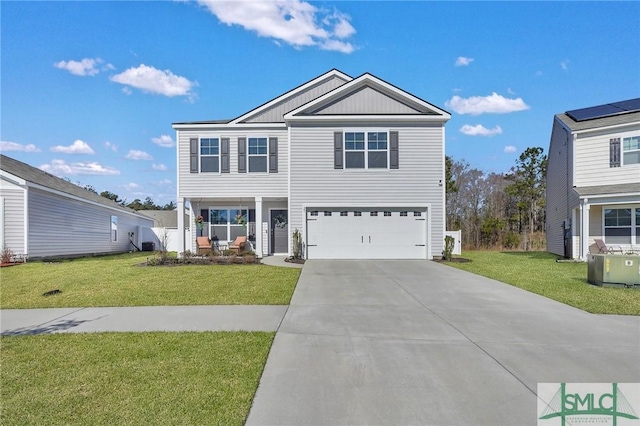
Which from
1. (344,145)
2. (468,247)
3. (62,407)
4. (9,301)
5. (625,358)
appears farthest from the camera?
(468,247)

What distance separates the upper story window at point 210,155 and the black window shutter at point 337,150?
526 cm

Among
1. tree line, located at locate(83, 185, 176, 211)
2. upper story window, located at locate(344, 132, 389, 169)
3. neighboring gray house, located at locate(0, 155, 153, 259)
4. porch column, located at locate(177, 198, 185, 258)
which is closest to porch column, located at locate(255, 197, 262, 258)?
porch column, located at locate(177, 198, 185, 258)

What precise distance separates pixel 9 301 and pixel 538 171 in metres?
33.8

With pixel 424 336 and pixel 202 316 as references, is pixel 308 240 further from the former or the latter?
pixel 424 336

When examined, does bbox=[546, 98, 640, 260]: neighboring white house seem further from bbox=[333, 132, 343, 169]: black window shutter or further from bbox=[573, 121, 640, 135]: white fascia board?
bbox=[333, 132, 343, 169]: black window shutter

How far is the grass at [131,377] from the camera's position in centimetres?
345

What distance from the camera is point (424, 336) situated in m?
5.88

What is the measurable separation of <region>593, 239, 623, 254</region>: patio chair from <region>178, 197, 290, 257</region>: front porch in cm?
1318

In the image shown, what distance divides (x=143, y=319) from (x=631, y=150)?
19.2m

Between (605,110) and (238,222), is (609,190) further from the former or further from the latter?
(238,222)

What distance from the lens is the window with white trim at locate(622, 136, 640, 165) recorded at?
16422 mm

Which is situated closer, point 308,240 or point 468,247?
point 308,240

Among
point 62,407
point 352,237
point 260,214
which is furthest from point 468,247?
point 62,407

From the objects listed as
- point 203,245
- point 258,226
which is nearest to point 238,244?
point 258,226
